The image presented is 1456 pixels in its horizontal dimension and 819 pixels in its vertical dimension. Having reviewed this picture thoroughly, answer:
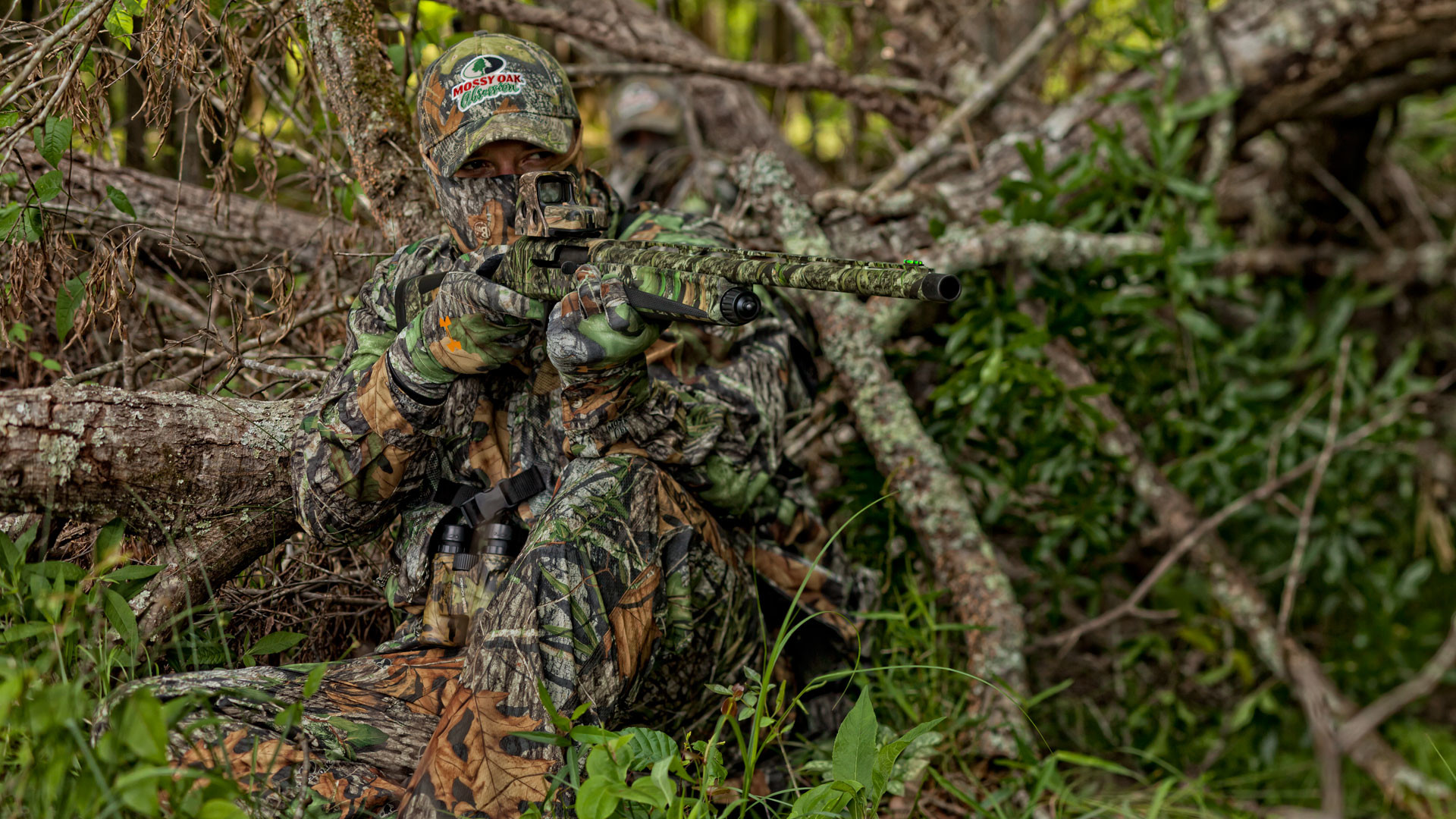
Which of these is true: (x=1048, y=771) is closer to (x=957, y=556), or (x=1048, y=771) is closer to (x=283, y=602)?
(x=957, y=556)

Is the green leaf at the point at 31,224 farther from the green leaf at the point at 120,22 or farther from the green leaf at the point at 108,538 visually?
the green leaf at the point at 108,538

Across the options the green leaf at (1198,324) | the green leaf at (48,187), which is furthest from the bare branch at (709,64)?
the green leaf at (1198,324)

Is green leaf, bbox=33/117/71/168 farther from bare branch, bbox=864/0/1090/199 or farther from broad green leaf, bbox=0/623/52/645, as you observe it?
bare branch, bbox=864/0/1090/199

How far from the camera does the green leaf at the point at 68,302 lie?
2.34 meters

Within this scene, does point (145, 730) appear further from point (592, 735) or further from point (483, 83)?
point (483, 83)

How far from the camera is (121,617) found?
1928mm

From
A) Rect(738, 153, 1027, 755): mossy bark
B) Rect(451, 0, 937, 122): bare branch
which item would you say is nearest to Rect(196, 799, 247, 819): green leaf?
Rect(738, 153, 1027, 755): mossy bark

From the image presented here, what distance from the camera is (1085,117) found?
3.97 m

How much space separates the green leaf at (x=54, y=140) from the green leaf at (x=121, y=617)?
105 centimetres

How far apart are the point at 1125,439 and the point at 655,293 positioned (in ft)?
7.94

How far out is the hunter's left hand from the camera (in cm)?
193

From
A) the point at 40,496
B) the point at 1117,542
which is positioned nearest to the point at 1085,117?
the point at 1117,542

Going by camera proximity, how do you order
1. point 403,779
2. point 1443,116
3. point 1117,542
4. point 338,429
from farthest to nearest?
point 1443,116
point 1117,542
point 338,429
point 403,779

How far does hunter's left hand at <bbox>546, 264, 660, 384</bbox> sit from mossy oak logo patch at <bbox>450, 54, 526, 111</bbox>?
0.54 m
